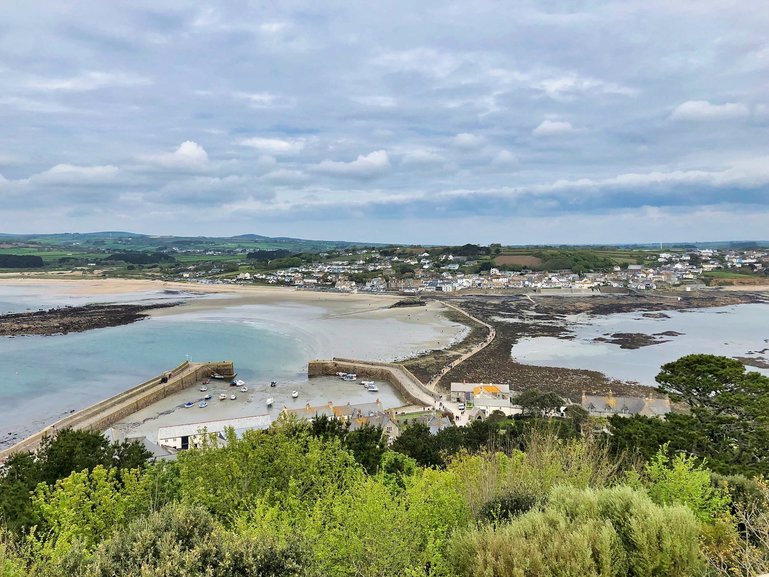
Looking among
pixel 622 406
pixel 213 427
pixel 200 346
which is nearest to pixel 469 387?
pixel 622 406

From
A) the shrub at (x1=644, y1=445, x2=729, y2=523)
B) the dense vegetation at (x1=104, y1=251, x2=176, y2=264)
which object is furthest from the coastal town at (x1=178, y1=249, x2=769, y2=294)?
the shrub at (x1=644, y1=445, x2=729, y2=523)

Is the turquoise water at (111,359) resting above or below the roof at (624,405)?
below

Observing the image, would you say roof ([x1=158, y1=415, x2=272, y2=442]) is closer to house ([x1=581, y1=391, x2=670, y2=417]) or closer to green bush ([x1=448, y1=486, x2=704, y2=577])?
house ([x1=581, y1=391, x2=670, y2=417])

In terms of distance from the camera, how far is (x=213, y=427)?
21.7 meters

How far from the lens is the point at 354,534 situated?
6.02 meters

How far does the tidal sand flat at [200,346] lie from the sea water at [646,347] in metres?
10.3

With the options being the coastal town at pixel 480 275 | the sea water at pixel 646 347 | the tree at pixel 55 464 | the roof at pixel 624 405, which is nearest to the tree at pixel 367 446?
the tree at pixel 55 464

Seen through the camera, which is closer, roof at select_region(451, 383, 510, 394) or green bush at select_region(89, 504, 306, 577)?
green bush at select_region(89, 504, 306, 577)

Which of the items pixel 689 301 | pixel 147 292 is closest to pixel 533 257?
pixel 689 301

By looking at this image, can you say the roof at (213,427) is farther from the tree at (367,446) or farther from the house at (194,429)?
the tree at (367,446)

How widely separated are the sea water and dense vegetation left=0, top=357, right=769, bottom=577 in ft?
88.2

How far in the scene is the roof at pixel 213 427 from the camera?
69.1 ft

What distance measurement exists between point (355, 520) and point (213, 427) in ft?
57.8

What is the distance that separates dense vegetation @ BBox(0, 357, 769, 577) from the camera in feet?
16.1
